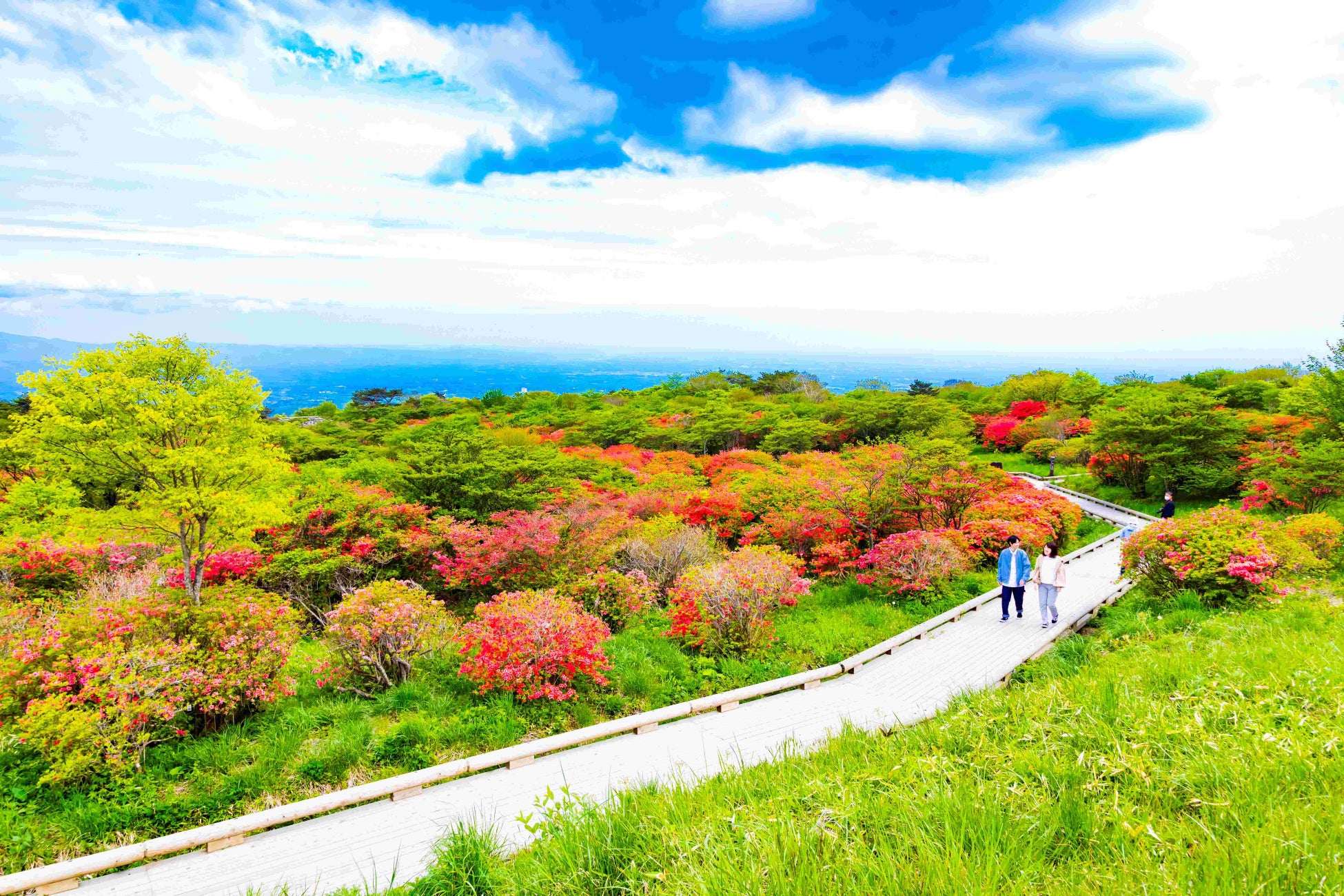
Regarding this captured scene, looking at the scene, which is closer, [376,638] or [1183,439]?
[376,638]

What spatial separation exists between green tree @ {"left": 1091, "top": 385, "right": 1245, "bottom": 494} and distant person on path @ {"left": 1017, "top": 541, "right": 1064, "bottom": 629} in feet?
54.7

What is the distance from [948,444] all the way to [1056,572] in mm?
5326

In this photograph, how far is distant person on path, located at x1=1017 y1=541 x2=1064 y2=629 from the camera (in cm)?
973

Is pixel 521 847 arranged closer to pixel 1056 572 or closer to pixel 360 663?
pixel 360 663

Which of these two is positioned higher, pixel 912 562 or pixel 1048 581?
pixel 1048 581

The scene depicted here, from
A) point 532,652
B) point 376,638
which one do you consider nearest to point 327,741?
point 376,638

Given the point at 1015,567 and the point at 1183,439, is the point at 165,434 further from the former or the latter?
the point at 1183,439

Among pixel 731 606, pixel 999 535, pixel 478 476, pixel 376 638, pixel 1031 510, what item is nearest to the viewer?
pixel 376 638

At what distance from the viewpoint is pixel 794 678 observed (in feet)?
26.3

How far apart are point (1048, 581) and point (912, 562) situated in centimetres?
254

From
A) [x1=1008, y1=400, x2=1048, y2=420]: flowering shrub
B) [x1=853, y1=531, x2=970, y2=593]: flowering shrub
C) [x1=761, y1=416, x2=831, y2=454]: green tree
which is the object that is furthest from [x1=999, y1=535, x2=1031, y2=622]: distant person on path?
[x1=1008, y1=400, x2=1048, y2=420]: flowering shrub

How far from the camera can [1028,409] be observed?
41.5 m

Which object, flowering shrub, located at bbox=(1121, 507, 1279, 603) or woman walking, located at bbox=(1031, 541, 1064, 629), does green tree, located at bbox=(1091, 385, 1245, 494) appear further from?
woman walking, located at bbox=(1031, 541, 1064, 629)

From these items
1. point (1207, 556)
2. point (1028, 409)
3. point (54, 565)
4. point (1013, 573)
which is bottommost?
point (54, 565)
